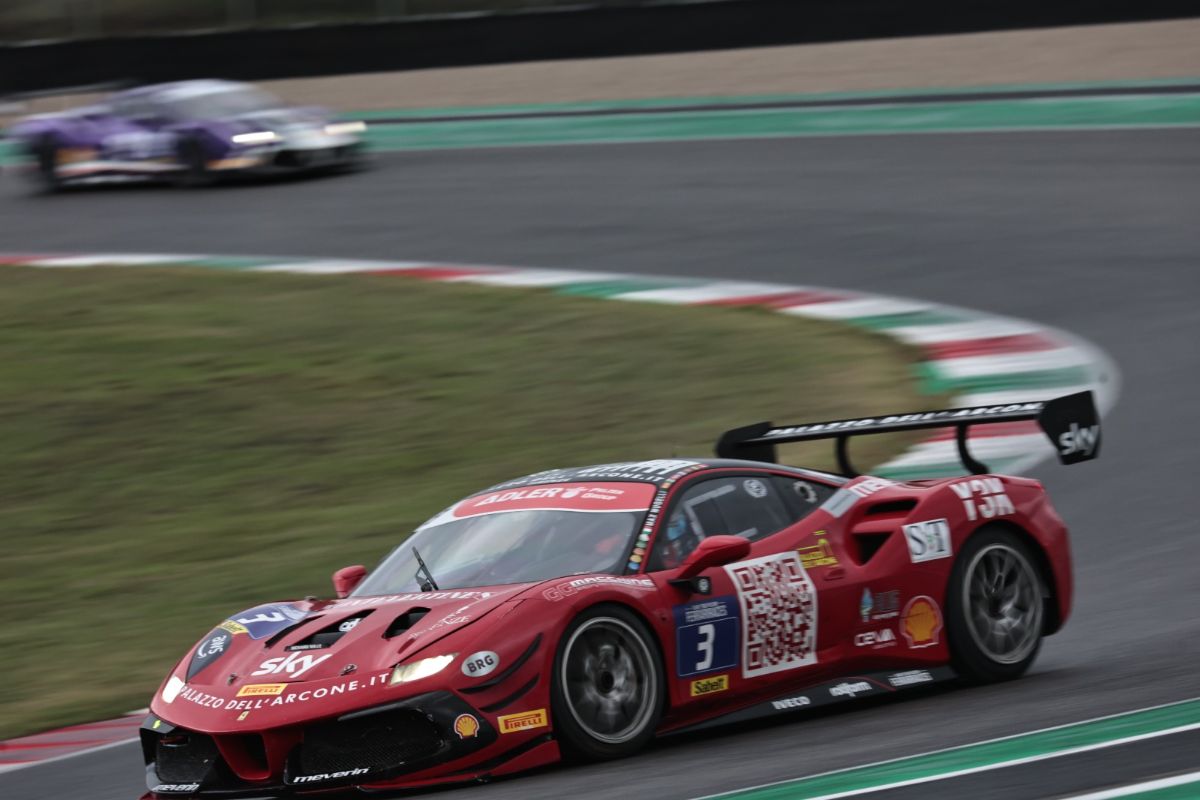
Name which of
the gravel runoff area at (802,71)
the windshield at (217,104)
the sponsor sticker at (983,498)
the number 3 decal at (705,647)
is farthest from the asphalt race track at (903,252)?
the gravel runoff area at (802,71)

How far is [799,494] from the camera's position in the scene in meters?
7.48

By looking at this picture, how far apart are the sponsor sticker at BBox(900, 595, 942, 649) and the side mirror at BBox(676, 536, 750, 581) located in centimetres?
109

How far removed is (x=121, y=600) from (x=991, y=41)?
18.5 metres

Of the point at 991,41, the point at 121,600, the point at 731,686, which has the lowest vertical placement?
the point at 121,600

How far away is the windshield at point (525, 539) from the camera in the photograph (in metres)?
6.70

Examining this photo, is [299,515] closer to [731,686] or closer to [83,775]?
[83,775]

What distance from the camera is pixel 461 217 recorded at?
21.4 metres

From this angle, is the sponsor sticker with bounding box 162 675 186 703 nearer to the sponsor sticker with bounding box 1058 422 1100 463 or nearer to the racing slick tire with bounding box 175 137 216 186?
the sponsor sticker with bounding box 1058 422 1100 463

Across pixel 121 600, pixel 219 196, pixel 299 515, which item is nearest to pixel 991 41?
pixel 219 196

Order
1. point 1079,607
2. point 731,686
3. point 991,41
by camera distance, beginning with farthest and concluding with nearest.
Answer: point 991,41 → point 1079,607 → point 731,686

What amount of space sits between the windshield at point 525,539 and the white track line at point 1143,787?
199cm

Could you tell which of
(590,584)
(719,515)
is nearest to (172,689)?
(590,584)

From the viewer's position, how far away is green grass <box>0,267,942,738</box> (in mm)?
10211

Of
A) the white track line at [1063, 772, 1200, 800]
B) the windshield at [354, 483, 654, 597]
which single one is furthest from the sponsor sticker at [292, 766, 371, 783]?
the white track line at [1063, 772, 1200, 800]
